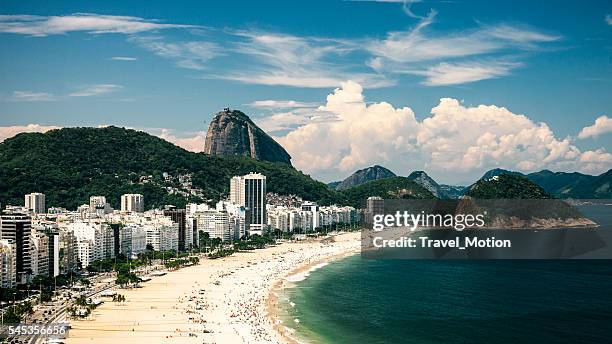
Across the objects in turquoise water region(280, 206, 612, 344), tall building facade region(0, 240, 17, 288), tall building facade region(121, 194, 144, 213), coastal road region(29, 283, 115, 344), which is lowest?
turquoise water region(280, 206, 612, 344)

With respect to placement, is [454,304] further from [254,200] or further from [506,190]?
[506,190]

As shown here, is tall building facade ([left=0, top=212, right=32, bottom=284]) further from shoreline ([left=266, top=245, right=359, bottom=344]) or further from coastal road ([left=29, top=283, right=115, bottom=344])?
shoreline ([left=266, top=245, right=359, bottom=344])

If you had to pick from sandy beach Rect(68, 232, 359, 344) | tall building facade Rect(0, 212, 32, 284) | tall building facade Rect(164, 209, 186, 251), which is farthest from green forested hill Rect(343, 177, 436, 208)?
tall building facade Rect(0, 212, 32, 284)

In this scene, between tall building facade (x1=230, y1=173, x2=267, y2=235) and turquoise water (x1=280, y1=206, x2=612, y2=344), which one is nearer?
turquoise water (x1=280, y1=206, x2=612, y2=344)

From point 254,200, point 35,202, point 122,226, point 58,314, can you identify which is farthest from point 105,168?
point 58,314

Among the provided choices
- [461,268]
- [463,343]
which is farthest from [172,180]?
[463,343]

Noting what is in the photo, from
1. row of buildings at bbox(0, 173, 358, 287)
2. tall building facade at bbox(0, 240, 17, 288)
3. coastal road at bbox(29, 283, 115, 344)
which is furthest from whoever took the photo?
row of buildings at bbox(0, 173, 358, 287)

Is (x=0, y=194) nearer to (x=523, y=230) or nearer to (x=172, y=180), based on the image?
(x=172, y=180)
